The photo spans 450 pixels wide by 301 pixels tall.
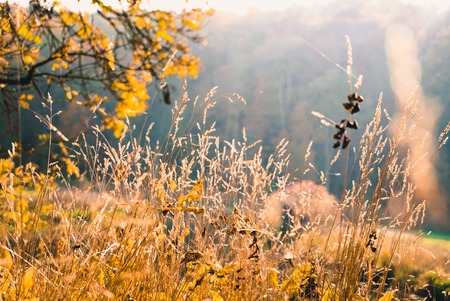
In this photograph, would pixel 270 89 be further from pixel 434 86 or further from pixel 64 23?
pixel 64 23

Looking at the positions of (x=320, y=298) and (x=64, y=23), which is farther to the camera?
(x=64, y=23)

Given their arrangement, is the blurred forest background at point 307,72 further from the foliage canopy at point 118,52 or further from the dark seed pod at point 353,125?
the dark seed pod at point 353,125

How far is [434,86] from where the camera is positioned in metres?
49.2

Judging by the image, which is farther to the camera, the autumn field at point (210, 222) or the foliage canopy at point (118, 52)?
the foliage canopy at point (118, 52)

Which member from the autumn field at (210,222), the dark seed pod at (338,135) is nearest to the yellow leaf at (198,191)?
the autumn field at (210,222)

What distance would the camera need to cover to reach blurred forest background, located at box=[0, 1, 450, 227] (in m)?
48.2

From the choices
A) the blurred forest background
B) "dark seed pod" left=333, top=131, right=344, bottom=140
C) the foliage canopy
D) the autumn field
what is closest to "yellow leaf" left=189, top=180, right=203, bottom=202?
the autumn field

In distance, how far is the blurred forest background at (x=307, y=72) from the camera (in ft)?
158

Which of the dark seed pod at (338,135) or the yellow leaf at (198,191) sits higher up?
the dark seed pod at (338,135)

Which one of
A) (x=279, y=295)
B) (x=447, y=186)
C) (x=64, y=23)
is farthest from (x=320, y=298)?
(x=447, y=186)

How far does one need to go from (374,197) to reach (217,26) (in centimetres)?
5980

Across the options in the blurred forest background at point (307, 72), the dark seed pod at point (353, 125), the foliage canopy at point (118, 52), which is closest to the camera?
the dark seed pod at point (353, 125)

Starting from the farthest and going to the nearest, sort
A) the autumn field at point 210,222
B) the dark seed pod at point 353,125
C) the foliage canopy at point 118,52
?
the foliage canopy at point 118,52, the autumn field at point 210,222, the dark seed pod at point 353,125

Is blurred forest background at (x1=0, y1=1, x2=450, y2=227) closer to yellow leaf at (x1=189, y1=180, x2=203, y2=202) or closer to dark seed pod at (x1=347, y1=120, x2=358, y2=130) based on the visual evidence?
yellow leaf at (x1=189, y1=180, x2=203, y2=202)
